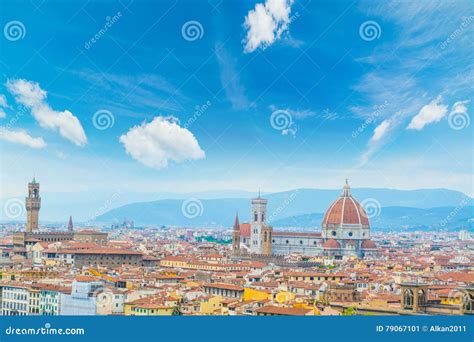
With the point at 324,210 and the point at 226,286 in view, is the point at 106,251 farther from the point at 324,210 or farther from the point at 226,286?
the point at 324,210

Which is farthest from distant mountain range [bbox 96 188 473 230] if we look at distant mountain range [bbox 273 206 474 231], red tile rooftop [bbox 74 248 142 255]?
red tile rooftop [bbox 74 248 142 255]

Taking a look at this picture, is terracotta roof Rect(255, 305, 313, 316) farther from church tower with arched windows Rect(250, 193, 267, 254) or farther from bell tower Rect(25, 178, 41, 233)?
church tower with arched windows Rect(250, 193, 267, 254)

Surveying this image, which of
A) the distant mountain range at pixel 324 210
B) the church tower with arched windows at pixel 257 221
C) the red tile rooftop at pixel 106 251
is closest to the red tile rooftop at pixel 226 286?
the red tile rooftop at pixel 106 251

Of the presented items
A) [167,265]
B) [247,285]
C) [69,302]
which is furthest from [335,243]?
[69,302]

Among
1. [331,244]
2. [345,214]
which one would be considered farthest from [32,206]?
[345,214]

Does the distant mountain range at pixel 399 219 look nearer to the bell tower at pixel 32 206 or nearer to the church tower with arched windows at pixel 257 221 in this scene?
the church tower with arched windows at pixel 257 221
